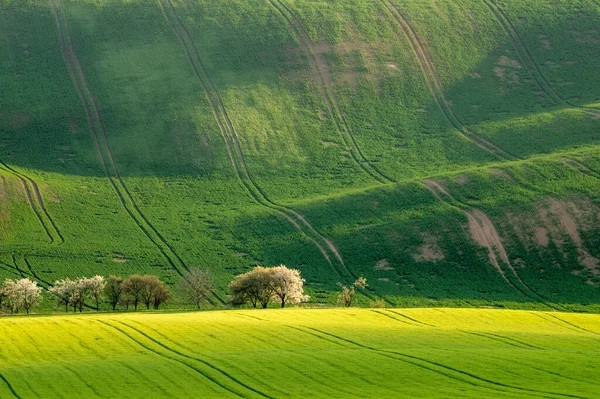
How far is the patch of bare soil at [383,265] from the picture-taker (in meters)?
114

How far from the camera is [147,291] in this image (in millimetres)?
95000

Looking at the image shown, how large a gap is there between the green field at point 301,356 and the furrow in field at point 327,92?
77197 millimetres

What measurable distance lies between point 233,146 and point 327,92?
2533 centimetres

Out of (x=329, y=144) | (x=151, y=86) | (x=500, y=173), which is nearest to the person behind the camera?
(x=500, y=173)

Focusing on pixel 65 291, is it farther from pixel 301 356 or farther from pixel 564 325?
pixel 564 325

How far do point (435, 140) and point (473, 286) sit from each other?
164 feet

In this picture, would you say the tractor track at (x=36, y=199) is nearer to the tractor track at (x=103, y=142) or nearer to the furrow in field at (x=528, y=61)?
the tractor track at (x=103, y=142)

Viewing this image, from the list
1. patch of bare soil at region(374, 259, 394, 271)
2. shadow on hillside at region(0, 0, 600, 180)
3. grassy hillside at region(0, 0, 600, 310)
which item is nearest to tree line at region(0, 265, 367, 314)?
grassy hillside at region(0, 0, 600, 310)

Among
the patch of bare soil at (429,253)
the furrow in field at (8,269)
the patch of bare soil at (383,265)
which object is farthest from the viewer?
the patch of bare soil at (429,253)

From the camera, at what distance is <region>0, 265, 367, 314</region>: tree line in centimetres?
9112

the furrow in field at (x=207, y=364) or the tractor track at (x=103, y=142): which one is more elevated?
the tractor track at (x=103, y=142)

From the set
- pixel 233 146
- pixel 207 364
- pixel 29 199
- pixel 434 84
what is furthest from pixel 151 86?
pixel 207 364

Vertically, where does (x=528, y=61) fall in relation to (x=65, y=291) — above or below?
above

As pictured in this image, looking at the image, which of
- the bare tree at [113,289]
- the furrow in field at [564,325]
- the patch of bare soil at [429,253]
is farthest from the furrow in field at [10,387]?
the patch of bare soil at [429,253]
